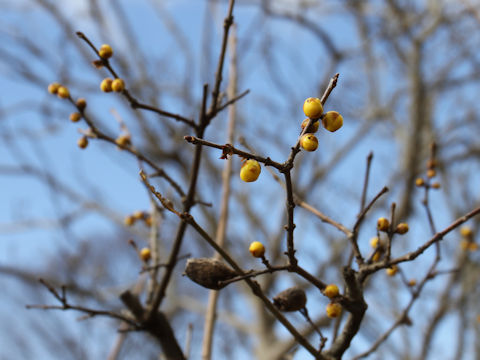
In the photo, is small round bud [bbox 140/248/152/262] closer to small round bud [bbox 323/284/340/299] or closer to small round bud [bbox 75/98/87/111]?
small round bud [bbox 75/98/87/111]

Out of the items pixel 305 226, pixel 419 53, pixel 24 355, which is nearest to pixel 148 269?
pixel 419 53

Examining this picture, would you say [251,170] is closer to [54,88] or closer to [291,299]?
[291,299]

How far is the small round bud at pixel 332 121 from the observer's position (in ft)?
1.58

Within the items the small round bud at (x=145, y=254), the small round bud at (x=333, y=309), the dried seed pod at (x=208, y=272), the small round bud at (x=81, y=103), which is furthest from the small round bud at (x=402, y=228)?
the small round bud at (x=81, y=103)

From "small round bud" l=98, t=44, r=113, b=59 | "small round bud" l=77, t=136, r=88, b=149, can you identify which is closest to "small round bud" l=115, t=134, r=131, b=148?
"small round bud" l=77, t=136, r=88, b=149

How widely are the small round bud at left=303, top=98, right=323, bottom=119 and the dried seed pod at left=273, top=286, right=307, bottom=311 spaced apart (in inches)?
12.5

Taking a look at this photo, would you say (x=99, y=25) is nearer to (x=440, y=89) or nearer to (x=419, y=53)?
(x=419, y=53)

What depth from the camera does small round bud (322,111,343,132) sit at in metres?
0.48

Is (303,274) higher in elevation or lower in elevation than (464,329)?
lower

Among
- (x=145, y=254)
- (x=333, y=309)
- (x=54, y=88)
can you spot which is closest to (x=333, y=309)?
(x=333, y=309)

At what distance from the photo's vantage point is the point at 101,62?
0.80 m

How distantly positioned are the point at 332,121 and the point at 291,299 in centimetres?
31

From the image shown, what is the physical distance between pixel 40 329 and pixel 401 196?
3.98m

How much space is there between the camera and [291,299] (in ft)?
2.18
